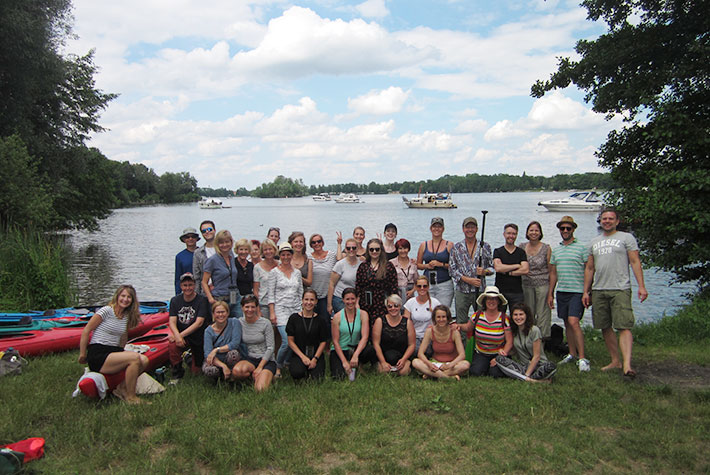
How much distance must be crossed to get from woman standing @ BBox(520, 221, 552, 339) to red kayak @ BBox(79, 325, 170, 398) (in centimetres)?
516

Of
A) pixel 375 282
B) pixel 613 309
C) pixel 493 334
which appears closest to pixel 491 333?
pixel 493 334

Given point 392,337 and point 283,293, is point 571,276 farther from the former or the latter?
point 283,293

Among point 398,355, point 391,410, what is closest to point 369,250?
point 398,355

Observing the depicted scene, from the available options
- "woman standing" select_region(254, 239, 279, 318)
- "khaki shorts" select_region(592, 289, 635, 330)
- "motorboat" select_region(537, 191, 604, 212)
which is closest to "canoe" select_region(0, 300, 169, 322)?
"woman standing" select_region(254, 239, 279, 318)

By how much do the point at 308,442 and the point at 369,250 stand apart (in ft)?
9.72

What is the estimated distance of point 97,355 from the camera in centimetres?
576

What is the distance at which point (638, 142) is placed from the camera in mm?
10875

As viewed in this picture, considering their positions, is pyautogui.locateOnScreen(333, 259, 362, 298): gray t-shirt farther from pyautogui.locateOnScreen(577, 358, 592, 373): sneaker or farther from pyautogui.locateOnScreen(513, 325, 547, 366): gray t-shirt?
pyautogui.locateOnScreen(577, 358, 592, 373): sneaker

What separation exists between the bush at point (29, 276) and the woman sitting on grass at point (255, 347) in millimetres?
7468

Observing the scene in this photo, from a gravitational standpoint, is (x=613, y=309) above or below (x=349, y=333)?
above

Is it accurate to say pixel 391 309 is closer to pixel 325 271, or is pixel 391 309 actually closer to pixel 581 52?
pixel 325 271

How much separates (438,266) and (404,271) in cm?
51

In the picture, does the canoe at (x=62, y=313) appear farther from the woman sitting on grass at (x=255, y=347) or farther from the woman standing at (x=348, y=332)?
the woman standing at (x=348, y=332)

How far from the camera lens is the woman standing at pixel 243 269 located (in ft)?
23.7
